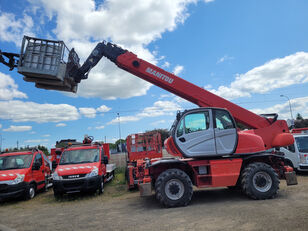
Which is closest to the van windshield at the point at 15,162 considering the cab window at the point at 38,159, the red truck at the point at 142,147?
the cab window at the point at 38,159

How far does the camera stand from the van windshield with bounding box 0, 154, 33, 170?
31.3 feet

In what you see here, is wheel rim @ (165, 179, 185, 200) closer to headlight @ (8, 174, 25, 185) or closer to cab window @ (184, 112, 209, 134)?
cab window @ (184, 112, 209, 134)

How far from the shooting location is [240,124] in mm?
8047

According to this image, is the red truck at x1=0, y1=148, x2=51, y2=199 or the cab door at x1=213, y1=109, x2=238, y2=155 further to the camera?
the red truck at x1=0, y1=148, x2=51, y2=199

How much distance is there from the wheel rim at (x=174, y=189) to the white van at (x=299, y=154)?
6975mm

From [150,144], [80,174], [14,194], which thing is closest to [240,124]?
[150,144]

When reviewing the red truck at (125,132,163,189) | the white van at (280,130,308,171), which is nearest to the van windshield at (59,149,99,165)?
the red truck at (125,132,163,189)

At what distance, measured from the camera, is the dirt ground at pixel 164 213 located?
5020 millimetres

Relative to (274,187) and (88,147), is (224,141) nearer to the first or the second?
(274,187)

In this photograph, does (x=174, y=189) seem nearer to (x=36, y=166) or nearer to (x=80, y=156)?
(x=80, y=156)

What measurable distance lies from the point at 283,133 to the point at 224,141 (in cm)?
214

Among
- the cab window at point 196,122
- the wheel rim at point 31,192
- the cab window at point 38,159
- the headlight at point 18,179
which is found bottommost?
the wheel rim at point 31,192

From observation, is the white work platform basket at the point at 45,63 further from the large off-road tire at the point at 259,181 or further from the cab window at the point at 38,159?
the large off-road tire at the point at 259,181

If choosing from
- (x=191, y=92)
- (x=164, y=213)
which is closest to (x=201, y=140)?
(x=191, y=92)
